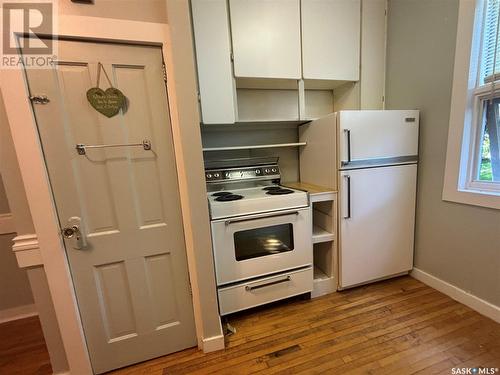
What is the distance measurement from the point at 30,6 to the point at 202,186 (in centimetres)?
115

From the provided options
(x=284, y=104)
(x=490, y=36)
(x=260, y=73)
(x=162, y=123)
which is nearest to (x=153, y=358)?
(x=162, y=123)

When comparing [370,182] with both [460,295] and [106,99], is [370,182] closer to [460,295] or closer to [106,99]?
[460,295]

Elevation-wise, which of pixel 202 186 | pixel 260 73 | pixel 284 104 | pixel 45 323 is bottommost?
pixel 45 323

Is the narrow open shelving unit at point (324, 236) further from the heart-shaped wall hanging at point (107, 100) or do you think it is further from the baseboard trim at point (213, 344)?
the heart-shaped wall hanging at point (107, 100)

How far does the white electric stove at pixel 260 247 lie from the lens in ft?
5.27

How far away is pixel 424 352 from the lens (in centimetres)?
139

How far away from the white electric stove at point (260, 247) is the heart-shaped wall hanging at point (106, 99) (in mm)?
804

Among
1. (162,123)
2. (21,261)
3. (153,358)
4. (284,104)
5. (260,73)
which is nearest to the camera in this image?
(21,261)

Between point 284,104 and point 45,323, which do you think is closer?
point 45,323

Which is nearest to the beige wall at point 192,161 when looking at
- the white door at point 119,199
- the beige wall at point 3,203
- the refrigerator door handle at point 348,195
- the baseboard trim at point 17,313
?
the white door at point 119,199

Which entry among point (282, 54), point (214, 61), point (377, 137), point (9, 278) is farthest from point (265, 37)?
Answer: point (9, 278)

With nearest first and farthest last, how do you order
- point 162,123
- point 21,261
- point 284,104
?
point 21,261
point 162,123
point 284,104

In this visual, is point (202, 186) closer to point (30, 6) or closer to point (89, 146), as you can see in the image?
point (89, 146)

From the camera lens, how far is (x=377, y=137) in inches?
72.7
